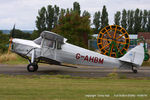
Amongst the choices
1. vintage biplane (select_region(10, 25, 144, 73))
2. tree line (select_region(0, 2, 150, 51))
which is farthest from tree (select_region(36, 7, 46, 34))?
vintage biplane (select_region(10, 25, 144, 73))

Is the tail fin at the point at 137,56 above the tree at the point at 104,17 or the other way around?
the other way around

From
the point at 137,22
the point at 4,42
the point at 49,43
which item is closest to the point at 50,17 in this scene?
the point at 4,42

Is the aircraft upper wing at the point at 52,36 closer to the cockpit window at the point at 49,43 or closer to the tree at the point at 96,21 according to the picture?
the cockpit window at the point at 49,43

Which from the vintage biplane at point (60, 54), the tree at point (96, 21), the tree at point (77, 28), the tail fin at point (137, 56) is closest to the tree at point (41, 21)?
the tree at point (96, 21)

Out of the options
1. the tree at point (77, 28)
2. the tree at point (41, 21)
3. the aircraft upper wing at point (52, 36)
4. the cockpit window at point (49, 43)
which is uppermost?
the tree at point (41, 21)

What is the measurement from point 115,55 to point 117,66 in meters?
8.21

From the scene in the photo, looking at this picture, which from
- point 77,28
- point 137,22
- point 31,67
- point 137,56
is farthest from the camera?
point 137,22

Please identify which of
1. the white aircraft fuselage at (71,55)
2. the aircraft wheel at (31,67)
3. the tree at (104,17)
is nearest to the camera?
the aircraft wheel at (31,67)

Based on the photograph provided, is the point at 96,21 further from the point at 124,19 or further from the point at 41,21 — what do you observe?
the point at 41,21

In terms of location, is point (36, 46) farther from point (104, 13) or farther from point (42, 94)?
point (104, 13)

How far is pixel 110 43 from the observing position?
24.7 meters

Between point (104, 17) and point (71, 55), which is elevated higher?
point (104, 17)

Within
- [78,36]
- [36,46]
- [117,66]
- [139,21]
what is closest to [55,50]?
[36,46]

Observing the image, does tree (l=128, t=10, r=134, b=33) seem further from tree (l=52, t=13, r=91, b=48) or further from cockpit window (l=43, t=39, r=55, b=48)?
cockpit window (l=43, t=39, r=55, b=48)
